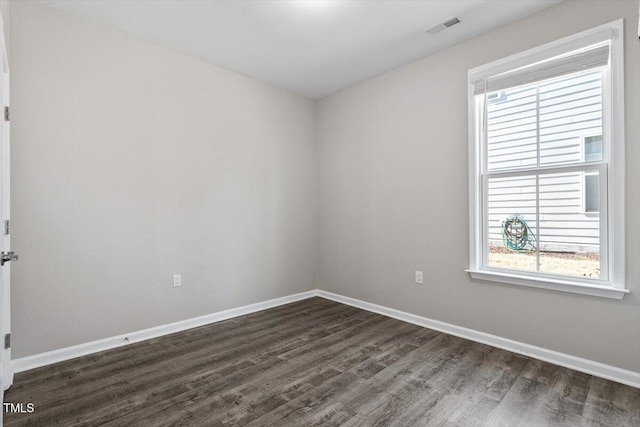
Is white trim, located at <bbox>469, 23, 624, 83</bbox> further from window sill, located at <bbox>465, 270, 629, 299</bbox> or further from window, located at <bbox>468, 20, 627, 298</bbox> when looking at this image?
window sill, located at <bbox>465, 270, 629, 299</bbox>

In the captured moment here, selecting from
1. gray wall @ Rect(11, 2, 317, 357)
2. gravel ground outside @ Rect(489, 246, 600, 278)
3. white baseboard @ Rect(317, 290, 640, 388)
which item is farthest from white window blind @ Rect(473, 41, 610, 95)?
gray wall @ Rect(11, 2, 317, 357)

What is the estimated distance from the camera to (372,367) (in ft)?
8.01

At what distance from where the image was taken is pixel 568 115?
2475 mm

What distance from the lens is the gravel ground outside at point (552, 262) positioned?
238 centimetres

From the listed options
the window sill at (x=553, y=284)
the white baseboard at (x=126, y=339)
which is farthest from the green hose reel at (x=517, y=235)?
the white baseboard at (x=126, y=339)

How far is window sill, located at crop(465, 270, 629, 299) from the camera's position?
2.24 metres

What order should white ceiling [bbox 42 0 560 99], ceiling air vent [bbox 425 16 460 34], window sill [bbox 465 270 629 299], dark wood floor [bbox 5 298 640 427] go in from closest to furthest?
dark wood floor [bbox 5 298 640 427], window sill [bbox 465 270 629 299], white ceiling [bbox 42 0 560 99], ceiling air vent [bbox 425 16 460 34]

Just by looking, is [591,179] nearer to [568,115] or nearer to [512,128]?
[568,115]

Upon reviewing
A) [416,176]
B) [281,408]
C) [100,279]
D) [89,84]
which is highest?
[89,84]

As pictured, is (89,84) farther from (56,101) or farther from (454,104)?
(454,104)

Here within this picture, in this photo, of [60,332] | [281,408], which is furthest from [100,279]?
[281,408]

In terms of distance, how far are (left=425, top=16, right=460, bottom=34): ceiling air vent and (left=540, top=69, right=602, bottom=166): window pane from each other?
0.86 meters

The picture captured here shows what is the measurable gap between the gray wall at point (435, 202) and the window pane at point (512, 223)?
0.21 meters

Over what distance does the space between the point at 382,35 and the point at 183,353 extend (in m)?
3.22
